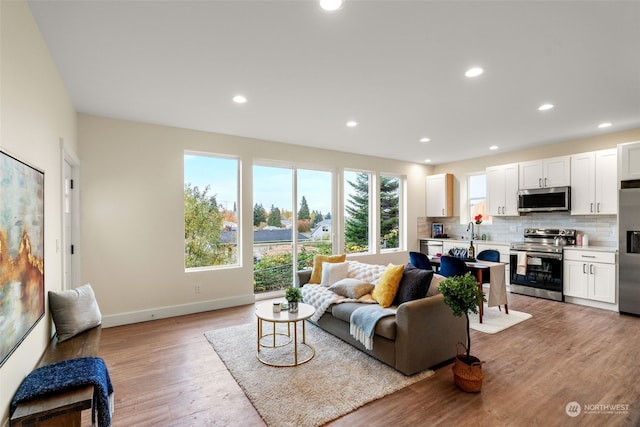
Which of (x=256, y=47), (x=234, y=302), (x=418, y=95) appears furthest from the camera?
(x=234, y=302)

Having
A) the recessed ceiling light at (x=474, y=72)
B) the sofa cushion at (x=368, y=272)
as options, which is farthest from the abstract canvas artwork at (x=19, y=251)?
the recessed ceiling light at (x=474, y=72)

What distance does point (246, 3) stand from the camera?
6.21 ft

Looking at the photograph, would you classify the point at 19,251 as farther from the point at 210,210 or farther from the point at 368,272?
the point at 368,272

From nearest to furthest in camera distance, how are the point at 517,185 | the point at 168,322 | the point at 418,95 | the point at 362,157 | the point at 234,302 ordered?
the point at 418,95, the point at 168,322, the point at 234,302, the point at 517,185, the point at 362,157

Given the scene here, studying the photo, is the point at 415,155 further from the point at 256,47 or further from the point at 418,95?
the point at 256,47

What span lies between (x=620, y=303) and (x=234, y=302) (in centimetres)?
560

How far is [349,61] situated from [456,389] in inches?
112

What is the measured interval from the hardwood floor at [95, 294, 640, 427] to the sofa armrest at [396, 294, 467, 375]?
15cm

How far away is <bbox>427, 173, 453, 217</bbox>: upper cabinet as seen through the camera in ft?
22.9

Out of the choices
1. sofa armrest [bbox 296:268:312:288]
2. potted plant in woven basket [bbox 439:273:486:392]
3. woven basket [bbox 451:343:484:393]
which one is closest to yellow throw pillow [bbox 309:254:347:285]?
sofa armrest [bbox 296:268:312:288]

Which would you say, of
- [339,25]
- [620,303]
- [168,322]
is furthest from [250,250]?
[620,303]

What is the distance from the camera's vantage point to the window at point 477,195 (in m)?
6.60

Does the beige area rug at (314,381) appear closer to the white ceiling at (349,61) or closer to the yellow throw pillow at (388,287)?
the yellow throw pillow at (388,287)

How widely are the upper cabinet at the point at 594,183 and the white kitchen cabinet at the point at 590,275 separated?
2.30ft
